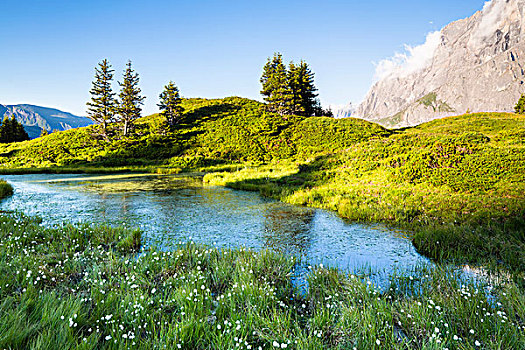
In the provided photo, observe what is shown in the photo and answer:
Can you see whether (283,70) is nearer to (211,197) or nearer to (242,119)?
(242,119)

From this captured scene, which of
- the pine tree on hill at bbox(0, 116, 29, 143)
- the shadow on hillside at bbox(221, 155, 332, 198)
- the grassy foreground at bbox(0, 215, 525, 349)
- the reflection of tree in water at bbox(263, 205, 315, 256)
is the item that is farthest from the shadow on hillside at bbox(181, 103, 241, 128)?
the grassy foreground at bbox(0, 215, 525, 349)

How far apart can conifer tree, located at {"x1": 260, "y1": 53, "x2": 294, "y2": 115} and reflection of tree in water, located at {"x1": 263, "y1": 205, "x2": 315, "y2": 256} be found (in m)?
54.0

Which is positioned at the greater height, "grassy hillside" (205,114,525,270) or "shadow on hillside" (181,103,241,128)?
"shadow on hillside" (181,103,241,128)

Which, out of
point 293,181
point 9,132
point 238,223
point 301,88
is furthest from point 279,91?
point 9,132

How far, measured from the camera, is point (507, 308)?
4148 mm

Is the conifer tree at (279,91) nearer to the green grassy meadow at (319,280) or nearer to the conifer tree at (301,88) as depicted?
the conifer tree at (301,88)

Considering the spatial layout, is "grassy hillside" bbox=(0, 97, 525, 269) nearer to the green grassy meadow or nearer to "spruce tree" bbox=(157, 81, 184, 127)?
the green grassy meadow

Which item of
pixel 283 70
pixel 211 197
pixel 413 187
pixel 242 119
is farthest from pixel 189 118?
pixel 413 187

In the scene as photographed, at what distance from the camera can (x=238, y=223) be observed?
37.6 ft

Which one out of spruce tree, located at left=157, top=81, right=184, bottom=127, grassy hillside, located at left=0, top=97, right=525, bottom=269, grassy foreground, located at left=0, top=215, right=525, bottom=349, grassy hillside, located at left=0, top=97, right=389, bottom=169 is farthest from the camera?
spruce tree, located at left=157, top=81, right=184, bottom=127

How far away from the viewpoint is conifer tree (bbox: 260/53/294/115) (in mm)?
63969

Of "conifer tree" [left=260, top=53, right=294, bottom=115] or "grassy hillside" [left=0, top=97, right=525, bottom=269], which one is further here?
"conifer tree" [left=260, top=53, right=294, bottom=115]

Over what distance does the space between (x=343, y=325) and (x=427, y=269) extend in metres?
3.66

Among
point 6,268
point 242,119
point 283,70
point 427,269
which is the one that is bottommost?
point 427,269
